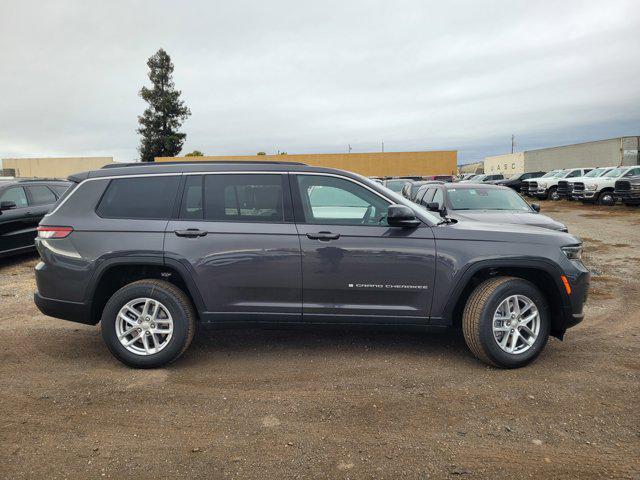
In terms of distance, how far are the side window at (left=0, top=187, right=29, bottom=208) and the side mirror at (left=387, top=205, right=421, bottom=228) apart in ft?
26.3

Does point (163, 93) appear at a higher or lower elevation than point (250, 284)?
higher

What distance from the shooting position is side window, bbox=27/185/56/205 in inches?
371

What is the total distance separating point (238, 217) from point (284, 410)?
1676 mm

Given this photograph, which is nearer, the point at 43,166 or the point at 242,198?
the point at 242,198

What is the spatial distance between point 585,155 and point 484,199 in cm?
3629

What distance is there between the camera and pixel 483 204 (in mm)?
8641

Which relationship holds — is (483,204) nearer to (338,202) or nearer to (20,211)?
(338,202)

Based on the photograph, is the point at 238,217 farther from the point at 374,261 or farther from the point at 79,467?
the point at 79,467

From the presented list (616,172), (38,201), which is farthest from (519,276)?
(616,172)

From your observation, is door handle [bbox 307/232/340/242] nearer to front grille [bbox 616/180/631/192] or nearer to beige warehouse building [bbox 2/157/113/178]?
front grille [bbox 616/180/631/192]

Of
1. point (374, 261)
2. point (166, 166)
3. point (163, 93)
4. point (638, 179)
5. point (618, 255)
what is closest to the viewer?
point (374, 261)

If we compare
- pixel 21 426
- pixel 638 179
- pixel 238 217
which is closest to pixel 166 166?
pixel 238 217

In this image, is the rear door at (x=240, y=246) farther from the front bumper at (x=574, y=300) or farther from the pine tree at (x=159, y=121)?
the pine tree at (x=159, y=121)

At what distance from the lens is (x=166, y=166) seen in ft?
13.8
